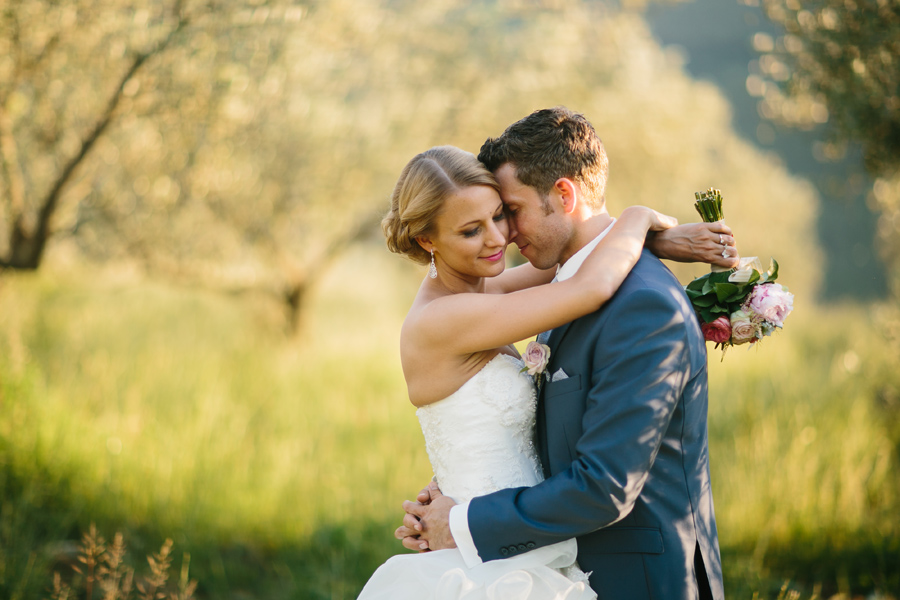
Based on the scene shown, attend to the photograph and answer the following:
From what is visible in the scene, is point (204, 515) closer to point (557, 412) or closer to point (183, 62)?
point (183, 62)

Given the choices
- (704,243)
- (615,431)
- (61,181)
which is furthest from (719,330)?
(61,181)

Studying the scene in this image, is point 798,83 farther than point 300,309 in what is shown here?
No

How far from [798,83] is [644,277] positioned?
384 centimetres

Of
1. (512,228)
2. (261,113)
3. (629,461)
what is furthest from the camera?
(261,113)

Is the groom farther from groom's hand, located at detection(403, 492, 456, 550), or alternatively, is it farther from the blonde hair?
the blonde hair

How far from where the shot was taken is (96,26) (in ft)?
15.7

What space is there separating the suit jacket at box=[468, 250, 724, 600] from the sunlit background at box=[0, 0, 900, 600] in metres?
2.24

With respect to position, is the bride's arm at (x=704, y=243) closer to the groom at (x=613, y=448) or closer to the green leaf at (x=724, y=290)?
the green leaf at (x=724, y=290)

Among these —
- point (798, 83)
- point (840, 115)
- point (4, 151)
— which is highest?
point (798, 83)

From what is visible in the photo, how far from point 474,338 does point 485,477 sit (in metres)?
0.51

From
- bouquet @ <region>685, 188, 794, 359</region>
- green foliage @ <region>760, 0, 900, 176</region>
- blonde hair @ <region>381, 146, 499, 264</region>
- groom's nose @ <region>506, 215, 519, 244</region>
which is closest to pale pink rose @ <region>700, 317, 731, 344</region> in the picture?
bouquet @ <region>685, 188, 794, 359</region>

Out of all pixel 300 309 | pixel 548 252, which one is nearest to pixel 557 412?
pixel 548 252

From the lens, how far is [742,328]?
2.33 m

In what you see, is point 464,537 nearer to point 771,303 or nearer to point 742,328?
point 742,328
